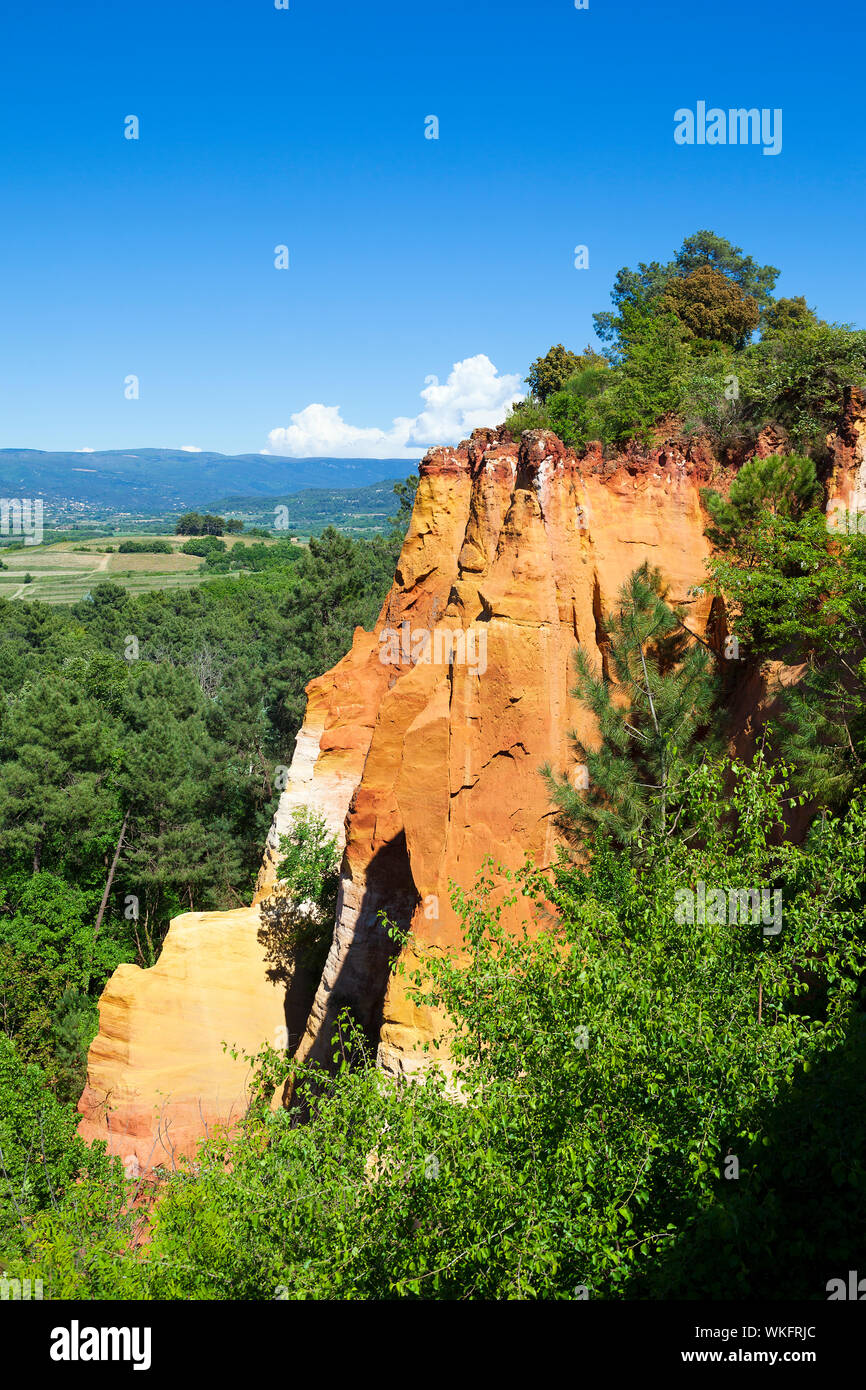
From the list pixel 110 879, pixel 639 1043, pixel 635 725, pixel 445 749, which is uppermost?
pixel 635 725

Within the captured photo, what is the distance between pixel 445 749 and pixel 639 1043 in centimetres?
762

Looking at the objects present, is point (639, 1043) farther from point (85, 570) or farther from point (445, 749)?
point (85, 570)

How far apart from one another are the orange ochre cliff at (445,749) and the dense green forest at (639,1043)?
26.9 inches

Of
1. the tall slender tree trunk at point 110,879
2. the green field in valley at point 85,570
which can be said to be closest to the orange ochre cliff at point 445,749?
the tall slender tree trunk at point 110,879

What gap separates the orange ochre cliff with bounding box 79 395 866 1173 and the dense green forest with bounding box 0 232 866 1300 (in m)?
0.68

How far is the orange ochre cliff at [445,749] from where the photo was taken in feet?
48.4

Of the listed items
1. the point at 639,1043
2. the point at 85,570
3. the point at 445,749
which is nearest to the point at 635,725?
the point at 445,749

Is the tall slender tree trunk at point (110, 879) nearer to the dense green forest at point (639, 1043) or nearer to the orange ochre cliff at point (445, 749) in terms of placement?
the dense green forest at point (639, 1043)

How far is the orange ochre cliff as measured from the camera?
1474 cm

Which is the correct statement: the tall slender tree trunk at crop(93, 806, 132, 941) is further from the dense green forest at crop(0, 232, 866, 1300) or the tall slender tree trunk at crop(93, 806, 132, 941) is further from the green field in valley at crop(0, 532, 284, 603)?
the green field in valley at crop(0, 532, 284, 603)

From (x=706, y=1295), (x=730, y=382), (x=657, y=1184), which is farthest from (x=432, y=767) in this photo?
(x=730, y=382)

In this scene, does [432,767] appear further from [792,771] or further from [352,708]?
[352,708]

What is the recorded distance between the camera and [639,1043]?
7.70 m

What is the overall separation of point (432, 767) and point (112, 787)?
80.4 ft
